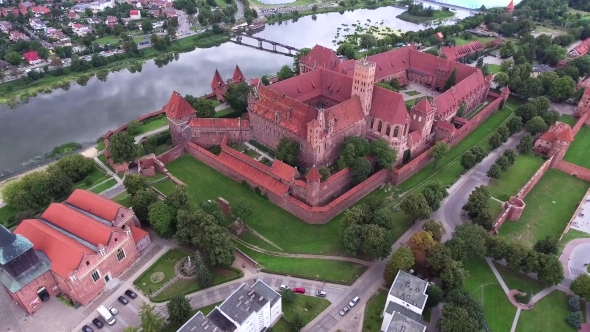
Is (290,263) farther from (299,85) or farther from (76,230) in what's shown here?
(299,85)

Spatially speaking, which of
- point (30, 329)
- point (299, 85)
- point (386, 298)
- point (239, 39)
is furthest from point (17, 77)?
point (386, 298)

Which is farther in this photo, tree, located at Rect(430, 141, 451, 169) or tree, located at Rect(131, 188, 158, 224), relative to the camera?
tree, located at Rect(430, 141, 451, 169)

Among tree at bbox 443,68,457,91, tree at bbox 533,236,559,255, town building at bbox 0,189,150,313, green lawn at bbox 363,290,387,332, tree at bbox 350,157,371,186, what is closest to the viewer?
town building at bbox 0,189,150,313

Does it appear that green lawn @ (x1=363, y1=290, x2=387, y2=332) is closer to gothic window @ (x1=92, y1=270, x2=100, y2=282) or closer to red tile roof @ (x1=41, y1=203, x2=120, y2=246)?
red tile roof @ (x1=41, y1=203, x2=120, y2=246)

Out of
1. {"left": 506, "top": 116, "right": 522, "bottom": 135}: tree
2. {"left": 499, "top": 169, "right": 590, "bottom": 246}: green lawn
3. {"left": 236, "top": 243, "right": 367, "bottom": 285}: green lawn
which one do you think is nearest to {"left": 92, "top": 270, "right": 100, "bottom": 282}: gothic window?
{"left": 236, "top": 243, "right": 367, "bottom": 285}: green lawn

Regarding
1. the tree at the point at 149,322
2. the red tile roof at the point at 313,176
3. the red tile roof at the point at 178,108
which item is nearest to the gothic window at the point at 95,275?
the tree at the point at 149,322
